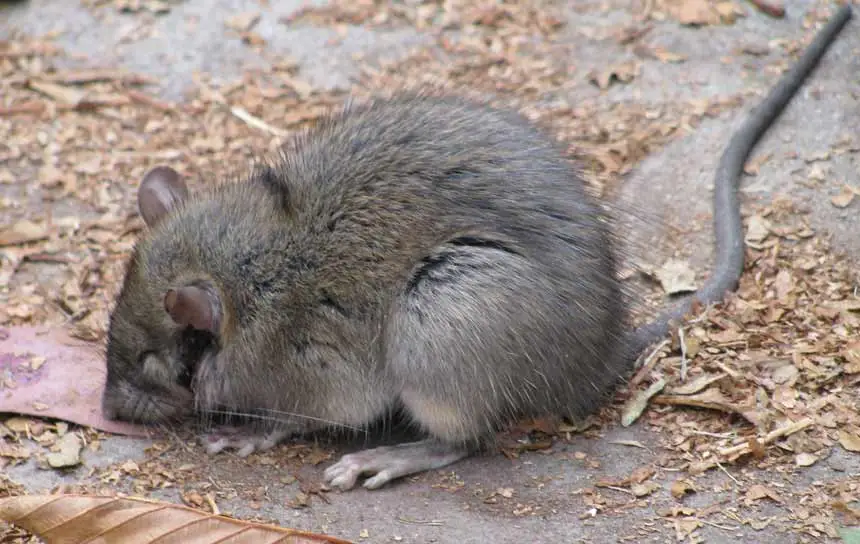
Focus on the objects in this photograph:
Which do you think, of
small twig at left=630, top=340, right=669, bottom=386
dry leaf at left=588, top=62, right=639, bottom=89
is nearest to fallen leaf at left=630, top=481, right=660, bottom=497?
small twig at left=630, top=340, right=669, bottom=386

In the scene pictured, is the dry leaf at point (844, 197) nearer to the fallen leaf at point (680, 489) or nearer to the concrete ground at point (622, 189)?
the concrete ground at point (622, 189)

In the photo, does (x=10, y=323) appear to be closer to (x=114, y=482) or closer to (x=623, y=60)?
(x=114, y=482)

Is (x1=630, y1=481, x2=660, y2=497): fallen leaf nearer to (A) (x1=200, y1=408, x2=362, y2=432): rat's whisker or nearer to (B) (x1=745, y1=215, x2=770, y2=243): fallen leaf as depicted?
(A) (x1=200, y1=408, x2=362, y2=432): rat's whisker

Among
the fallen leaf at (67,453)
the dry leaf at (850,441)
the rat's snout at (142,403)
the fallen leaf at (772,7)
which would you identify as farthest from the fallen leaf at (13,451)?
the fallen leaf at (772,7)

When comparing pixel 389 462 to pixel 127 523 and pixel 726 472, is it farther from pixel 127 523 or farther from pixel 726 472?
pixel 726 472

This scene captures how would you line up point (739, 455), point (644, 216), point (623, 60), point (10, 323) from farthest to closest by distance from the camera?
1. point (623, 60)
2. point (644, 216)
3. point (10, 323)
4. point (739, 455)

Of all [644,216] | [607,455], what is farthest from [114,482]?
[644,216]
